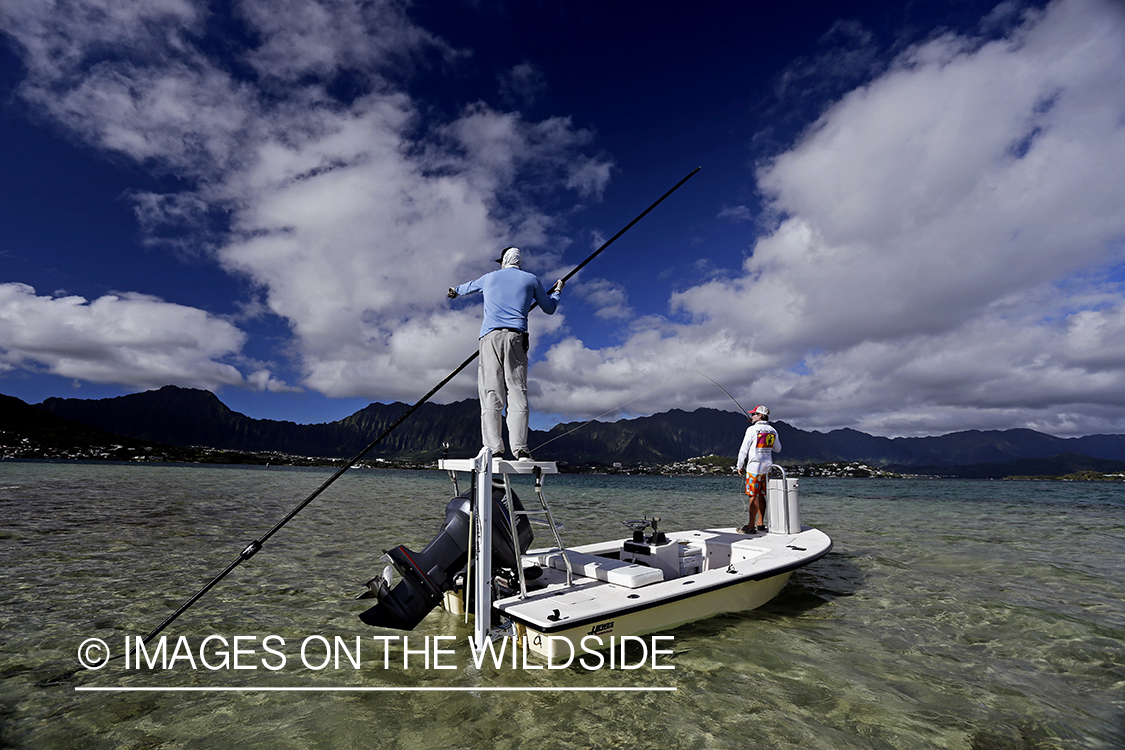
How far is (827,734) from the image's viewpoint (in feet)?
13.0

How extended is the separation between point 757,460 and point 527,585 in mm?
5942

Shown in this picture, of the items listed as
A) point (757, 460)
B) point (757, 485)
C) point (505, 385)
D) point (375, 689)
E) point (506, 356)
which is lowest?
point (375, 689)

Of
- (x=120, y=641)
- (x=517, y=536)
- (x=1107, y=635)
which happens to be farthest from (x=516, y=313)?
(x=1107, y=635)

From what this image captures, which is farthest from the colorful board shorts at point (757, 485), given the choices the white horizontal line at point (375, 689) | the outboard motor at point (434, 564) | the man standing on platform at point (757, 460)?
the outboard motor at point (434, 564)

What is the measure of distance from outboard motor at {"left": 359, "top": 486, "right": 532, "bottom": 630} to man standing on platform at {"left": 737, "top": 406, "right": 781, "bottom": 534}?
5.92 m

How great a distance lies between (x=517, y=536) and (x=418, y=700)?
5.53ft

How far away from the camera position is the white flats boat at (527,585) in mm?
4602

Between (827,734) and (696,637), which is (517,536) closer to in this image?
(696,637)

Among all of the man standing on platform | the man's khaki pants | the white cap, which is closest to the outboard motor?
the man's khaki pants

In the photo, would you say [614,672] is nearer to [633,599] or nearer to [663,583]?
[633,599]

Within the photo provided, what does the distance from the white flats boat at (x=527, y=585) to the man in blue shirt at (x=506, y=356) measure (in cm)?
57

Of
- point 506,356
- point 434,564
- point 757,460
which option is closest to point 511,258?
point 506,356

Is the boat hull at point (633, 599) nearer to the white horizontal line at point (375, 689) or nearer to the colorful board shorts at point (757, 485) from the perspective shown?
the white horizontal line at point (375, 689)

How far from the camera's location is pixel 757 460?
9.62m
